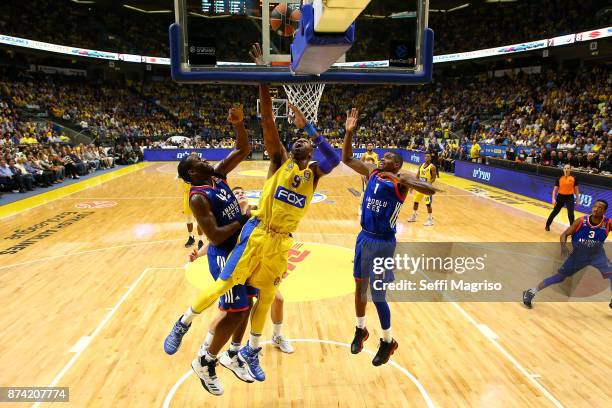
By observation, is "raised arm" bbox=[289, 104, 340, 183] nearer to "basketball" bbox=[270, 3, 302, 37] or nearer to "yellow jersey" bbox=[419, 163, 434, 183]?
"basketball" bbox=[270, 3, 302, 37]

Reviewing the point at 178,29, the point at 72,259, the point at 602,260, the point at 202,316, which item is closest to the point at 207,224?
the point at 178,29

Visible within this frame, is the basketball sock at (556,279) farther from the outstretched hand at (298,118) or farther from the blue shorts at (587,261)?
the outstretched hand at (298,118)

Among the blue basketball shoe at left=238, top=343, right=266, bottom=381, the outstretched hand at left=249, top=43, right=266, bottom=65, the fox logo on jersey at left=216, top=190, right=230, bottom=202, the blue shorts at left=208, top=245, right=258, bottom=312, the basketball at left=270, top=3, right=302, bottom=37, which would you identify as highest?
the basketball at left=270, top=3, right=302, bottom=37

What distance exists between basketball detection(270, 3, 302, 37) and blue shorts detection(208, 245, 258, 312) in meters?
2.56

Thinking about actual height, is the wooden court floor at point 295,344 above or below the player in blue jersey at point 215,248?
below

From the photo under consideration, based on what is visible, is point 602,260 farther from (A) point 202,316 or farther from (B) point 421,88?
(B) point 421,88

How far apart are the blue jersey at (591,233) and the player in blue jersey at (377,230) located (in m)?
3.49

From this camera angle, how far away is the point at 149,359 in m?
5.28

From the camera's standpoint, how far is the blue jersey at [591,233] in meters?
6.42

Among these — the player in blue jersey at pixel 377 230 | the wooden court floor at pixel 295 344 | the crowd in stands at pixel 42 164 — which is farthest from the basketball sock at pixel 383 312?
the crowd in stands at pixel 42 164

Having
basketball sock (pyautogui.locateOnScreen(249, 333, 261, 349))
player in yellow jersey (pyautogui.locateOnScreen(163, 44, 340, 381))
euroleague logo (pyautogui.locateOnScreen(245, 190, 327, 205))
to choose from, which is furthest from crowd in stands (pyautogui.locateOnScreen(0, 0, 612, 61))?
basketball sock (pyautogui.locateOnScreen(249, 333, 261, 349))

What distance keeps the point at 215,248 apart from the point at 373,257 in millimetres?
1644

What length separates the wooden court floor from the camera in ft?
15.2

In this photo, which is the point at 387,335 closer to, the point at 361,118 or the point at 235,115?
the point at 235,115
